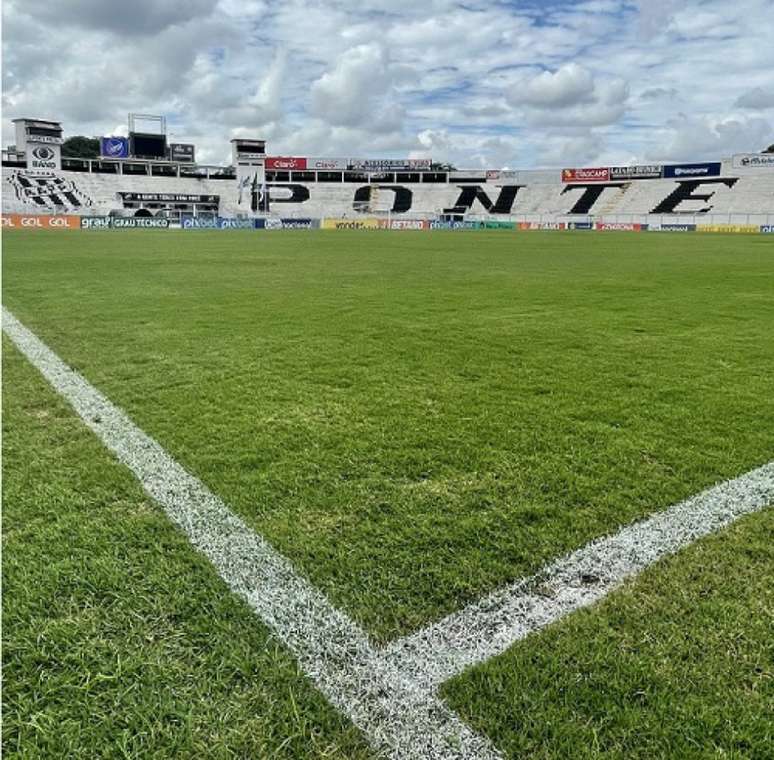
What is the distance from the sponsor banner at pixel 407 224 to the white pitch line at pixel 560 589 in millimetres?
56121

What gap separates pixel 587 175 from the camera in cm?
6581

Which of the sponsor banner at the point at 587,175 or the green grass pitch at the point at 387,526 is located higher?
the sponsor banner at the point at 587,175

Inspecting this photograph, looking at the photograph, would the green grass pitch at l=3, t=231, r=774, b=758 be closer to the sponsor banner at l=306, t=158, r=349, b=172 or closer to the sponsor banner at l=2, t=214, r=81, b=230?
the sponsor banner at l=2, t=214, r=81, b=230

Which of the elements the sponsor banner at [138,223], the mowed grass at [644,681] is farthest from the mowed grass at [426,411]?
the sponsor banner at [138,223]

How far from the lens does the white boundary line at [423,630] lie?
151cm

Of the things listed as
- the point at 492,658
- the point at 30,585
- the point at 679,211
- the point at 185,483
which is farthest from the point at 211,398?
the point at 679,211

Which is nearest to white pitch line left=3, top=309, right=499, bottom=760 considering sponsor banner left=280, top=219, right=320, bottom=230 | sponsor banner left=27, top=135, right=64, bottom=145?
sponsor banner left=280, top=219, right=320, bottom=230

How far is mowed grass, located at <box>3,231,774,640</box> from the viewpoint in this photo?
231 cm

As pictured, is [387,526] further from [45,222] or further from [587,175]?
[587,175]

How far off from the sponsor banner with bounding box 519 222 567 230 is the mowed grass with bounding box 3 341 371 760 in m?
59.3

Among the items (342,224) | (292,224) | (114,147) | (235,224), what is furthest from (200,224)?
(114,147)

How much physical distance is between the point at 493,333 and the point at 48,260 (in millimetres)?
12798

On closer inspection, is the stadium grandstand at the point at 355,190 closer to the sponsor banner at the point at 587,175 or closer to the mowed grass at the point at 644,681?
the sponsor banner at the point at 587,175

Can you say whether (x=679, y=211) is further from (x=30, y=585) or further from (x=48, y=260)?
(x=30, y=585)
